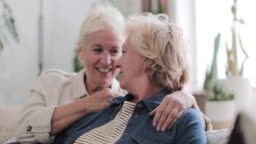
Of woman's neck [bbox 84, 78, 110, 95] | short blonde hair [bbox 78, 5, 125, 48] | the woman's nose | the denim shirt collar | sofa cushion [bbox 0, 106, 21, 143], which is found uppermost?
short blonde hair [bbox 78, 5, 125, 48]

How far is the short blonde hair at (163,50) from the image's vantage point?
137cm

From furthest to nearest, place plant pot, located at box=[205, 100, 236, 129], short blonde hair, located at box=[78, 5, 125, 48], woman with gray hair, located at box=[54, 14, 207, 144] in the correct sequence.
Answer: plant pot, located at box=[205, 100, 236, 129] → short blonde hair, located at box=[78, 5, 125, 48] → woman with gray hair, located at box=[54, 14, 207, 144]

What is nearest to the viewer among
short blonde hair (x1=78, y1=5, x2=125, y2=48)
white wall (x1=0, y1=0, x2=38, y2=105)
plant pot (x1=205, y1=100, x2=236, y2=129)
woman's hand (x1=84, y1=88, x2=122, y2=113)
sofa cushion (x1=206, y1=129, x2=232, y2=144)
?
sofa cushion (x1=206, y1=129, x2=232, y2=144)

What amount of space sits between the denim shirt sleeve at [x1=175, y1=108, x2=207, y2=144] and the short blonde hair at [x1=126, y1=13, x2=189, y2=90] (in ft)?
0.62

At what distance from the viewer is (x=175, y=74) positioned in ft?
4.56

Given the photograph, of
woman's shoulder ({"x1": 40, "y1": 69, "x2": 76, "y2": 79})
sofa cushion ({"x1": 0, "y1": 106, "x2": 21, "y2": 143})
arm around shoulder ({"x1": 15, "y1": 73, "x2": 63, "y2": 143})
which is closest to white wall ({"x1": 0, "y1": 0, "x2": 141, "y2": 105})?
sofa cushion ({"x1": 0, "y1": 106, "x2": 21, "y2": 143})

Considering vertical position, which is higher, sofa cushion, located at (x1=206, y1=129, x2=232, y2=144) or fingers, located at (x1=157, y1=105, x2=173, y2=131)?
fingers, located at (x1=157, y1=105, x2=173, y2=131)

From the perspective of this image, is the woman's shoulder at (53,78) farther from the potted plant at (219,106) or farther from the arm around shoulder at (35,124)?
the potted plant at (219,106)

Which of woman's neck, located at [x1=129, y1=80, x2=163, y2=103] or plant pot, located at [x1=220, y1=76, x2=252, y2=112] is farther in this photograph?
plant pot, located at [x1=220, y1=76, x2=252, y2=112]

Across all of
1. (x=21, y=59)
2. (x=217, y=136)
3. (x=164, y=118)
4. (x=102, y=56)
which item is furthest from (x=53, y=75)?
(x=21, y=59)

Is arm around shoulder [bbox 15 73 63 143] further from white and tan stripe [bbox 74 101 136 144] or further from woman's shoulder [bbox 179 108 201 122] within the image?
woman's shoulder [bbox 179 108 201 122]

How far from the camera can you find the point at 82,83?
1905 mm

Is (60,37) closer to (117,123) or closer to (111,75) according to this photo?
(111,75)

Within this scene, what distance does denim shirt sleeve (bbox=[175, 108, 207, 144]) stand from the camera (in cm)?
118
